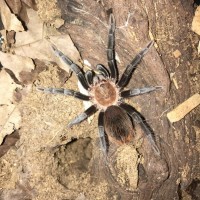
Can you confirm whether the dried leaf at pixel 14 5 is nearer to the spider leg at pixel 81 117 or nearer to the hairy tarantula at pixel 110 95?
the hairy tarantula at pixel 110 95

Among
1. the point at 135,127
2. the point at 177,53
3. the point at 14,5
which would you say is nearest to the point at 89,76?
the point at 135,127

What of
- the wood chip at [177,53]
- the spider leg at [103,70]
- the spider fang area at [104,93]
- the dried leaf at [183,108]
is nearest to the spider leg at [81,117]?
the spider fang area at [104,93]

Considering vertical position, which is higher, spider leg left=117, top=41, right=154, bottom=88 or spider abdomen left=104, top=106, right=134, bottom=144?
spider leg left=117, top=41, right=154, bottom=88

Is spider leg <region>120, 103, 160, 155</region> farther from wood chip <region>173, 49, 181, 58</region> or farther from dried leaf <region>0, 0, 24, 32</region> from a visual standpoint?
dried leaf <region>0, 0, 24, 32</region>

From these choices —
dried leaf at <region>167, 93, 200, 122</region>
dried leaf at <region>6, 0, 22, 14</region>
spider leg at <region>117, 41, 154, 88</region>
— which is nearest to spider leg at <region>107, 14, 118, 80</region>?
spider leg at <region>117, 41, 154, 88</region>

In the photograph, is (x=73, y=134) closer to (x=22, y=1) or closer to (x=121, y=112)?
(x=121, y=112)

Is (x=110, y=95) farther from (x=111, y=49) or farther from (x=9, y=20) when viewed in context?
(x=9, y=20)
